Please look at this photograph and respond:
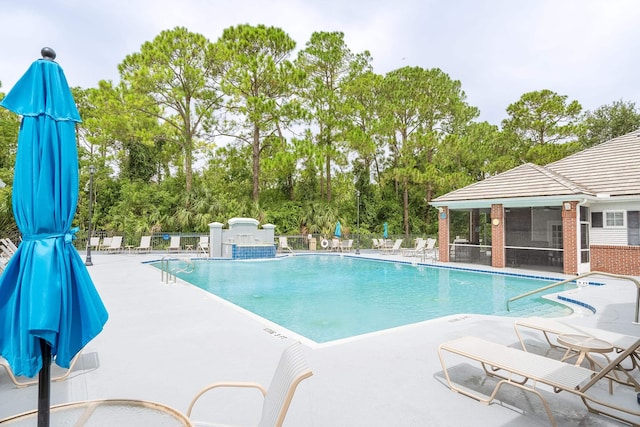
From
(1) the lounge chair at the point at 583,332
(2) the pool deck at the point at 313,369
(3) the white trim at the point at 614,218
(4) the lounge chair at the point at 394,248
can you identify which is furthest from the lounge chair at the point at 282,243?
(1) the lounge chair at the point at 583,332

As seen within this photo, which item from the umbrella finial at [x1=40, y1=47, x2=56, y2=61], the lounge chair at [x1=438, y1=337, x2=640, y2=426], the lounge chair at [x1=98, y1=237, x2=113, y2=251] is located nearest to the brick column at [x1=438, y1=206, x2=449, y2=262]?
the lounge chair at [x1=438, y1=337, x2=640, y2=426]

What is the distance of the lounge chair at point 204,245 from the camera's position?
20.8 meters

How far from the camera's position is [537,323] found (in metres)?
4.84

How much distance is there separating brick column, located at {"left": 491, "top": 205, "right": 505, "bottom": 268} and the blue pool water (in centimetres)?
152

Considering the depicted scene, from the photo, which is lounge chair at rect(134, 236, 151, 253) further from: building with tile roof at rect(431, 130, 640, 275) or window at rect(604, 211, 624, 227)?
window at rect(604, 211, 624, 227)

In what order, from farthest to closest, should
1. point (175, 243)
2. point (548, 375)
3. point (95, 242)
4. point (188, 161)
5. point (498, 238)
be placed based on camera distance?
point (188, 161), point (95, 242), point (175, 243), point (498, 238), point (548, 375)

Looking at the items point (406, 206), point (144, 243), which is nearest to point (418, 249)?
point (406, 206)

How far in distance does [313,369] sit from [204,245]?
1775 centimetres

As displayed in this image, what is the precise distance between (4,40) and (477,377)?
832 inches

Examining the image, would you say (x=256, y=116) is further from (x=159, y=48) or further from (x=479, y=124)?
(x=479, y=124)

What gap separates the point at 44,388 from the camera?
2.25 meters

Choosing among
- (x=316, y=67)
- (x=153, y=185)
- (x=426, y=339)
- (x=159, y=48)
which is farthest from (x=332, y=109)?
(x=426, y=339)

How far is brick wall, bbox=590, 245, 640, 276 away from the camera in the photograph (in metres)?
12.9

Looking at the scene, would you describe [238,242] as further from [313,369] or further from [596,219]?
[596,219]
